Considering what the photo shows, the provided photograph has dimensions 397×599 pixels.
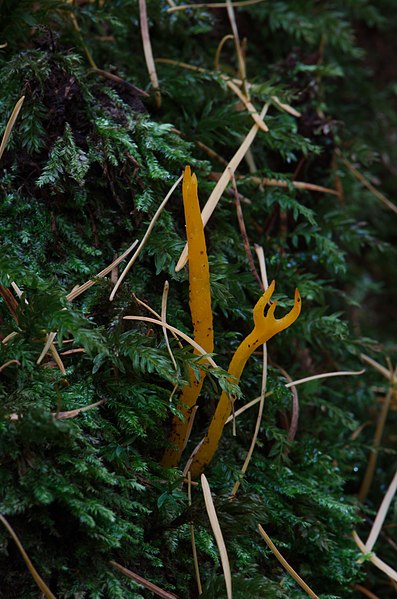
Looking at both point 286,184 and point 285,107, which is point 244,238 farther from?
point 285,107

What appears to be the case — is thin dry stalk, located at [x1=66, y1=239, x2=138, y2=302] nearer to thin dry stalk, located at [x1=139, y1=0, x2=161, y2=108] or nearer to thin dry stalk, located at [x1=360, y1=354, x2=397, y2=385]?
thin dry stalk, located at [x1=139, y1=0, x2=161, y2=108]

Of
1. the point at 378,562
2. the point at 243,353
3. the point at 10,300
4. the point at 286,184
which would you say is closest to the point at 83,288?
the point at 10,300

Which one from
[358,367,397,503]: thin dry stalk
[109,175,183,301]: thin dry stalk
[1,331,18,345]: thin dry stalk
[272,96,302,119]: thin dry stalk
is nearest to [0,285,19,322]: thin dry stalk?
[1,331,18,345]: thin dry stalk

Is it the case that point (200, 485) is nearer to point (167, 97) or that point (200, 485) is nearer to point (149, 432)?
point (149, 432)

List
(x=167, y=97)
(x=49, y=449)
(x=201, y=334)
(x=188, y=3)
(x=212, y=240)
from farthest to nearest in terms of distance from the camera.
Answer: (x=188, y=3) < (x=167, y=97) < (x=212, y=240) < (x=201, y=334) < (x=49, y=449)

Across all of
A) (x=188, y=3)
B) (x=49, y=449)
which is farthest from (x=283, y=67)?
(x=49, y=449)

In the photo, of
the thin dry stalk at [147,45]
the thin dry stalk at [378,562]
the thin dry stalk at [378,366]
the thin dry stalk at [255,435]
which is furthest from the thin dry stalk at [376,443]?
the thin dry stalk at [147,45]
